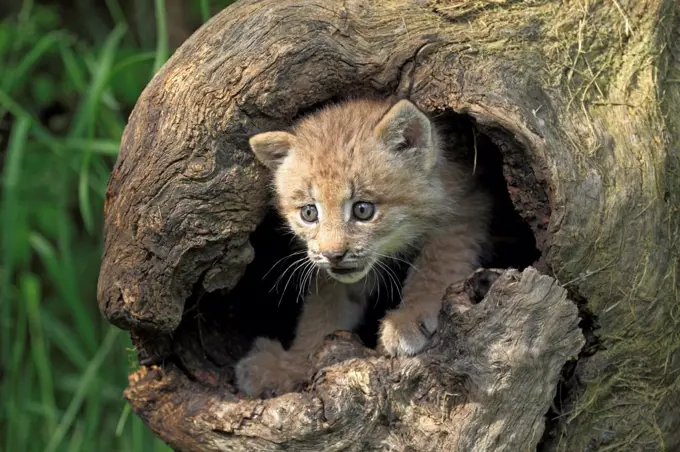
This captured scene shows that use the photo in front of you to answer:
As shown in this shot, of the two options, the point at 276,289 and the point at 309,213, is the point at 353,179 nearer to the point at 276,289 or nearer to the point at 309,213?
the point at 309,213

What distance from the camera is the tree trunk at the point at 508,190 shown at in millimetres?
2926

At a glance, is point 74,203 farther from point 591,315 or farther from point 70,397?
point 591,315

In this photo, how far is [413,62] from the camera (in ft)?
10.5

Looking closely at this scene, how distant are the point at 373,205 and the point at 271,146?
46 centimetres

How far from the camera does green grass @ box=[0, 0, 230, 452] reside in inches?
171

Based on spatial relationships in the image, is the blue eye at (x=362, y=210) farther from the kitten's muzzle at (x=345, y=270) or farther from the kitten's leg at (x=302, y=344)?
the kitten's leg at (x=302, y=344)

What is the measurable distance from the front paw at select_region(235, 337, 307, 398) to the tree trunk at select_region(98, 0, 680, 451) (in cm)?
12

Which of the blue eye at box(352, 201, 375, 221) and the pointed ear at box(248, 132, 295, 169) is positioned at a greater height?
the pointed ear at box(248, 132, 295, 169)

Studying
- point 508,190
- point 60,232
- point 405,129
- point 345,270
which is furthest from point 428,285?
point 60,232

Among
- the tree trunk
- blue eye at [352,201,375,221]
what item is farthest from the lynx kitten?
the tree trunk

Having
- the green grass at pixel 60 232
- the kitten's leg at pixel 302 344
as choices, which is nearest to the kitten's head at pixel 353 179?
the kitten's leg at pixel 302 344

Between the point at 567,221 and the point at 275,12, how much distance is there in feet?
4.26

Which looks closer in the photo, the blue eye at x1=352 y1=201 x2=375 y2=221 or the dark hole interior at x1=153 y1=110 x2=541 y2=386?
the blue eye at x1=352 y1=201 x2=375 y2=221

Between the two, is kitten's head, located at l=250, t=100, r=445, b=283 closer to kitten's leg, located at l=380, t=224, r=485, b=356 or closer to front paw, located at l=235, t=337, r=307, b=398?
kitten's leg, located at l=380, t=224, r=485, b=356
